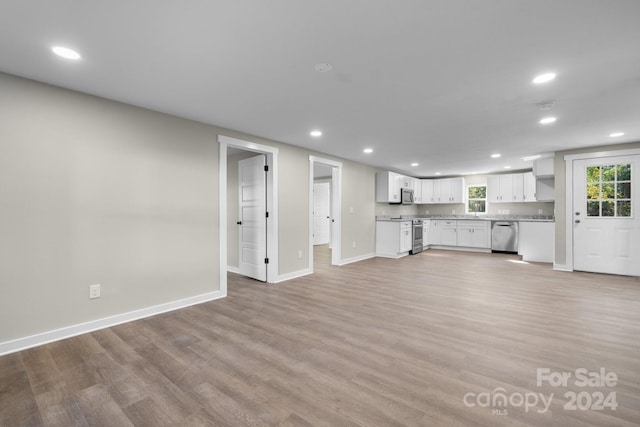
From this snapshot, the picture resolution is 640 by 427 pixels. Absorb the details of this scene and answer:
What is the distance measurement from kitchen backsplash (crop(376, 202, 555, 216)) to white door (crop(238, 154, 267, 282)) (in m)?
3.77

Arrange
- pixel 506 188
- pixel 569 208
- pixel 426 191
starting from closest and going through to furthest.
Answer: pixel 569 208
pixel 506 188
pixel 426 191

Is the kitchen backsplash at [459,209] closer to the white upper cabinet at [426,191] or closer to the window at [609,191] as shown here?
the white upper cabinet at [426,191]

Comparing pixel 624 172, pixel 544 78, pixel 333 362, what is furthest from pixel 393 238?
pixel 333 362

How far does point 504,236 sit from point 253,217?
657 centimetres

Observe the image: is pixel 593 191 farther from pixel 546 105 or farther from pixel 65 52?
pixel 65 52

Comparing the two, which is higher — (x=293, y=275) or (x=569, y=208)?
(x=569, y=208)

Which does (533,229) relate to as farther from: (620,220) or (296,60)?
(296,60)

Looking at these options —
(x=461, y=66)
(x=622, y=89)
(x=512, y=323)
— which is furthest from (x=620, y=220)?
(x=461, y=66)

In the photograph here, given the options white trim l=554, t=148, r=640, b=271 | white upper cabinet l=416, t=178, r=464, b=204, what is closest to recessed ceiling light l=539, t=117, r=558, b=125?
white trim l=554, t=148, r=640, b=271

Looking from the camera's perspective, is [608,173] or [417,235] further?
[417,235]

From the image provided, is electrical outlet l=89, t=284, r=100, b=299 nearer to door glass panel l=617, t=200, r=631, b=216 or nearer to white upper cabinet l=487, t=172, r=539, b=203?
door glass panel l=617, t=200, r=631, b=216

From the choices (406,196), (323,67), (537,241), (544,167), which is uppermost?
(323,67)

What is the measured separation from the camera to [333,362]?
219cm

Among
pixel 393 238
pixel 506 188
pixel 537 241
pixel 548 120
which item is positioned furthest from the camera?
pixel 506 188
